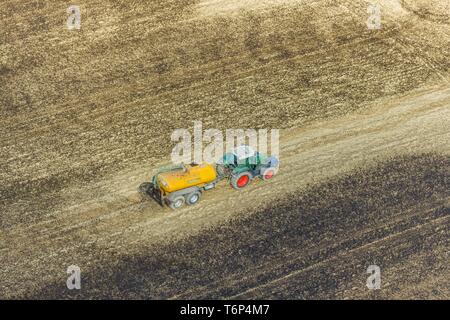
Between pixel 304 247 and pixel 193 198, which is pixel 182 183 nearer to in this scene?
pixel 193 198

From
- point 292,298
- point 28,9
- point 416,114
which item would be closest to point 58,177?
point 292,298

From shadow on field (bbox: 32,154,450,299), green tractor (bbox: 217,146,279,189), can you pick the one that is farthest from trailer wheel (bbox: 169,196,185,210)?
green tractor (bbox: 217,146,279,189)

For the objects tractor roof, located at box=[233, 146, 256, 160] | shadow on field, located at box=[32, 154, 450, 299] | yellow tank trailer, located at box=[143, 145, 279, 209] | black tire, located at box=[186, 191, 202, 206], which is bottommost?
shadow on field, located at box=[32, 154, 450, 299]

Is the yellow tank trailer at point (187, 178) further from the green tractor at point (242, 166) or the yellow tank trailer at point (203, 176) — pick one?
the green tractor at point (242, 166)

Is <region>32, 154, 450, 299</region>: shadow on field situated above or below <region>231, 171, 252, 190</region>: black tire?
below

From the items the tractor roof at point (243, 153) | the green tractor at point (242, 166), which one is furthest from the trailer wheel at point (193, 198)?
the tractor roof at point (243, 153)

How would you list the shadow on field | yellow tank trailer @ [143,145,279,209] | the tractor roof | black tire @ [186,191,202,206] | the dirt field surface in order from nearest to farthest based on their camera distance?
the shadow on field < the dirt field surface < yellow tank trailer @ [143,145,279,209] < black tire @ [186,191,202,206] < the tractor roof

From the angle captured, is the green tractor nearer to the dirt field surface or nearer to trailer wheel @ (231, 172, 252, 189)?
trailer wheel @ (231, 172, 252, 189)
